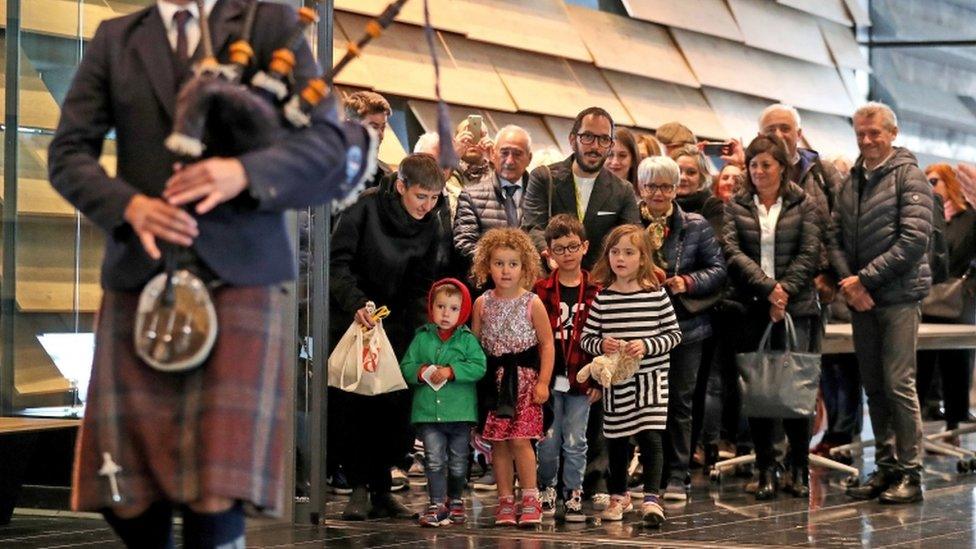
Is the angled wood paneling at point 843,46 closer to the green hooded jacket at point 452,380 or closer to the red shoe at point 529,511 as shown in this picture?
the green hooded jacket at point 452,380

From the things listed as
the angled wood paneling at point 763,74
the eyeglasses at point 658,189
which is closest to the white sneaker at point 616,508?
the eyeglasses at point 658,189

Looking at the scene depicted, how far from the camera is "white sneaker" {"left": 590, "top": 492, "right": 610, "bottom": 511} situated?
623 centimetres

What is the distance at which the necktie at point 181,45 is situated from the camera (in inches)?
109

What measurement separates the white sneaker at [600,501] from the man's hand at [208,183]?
376 centimetres

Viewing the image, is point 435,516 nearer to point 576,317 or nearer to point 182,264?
point 576,317

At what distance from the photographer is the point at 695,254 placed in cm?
674

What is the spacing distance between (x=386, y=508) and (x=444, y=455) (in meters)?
0.33

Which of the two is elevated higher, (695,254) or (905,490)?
(695,254)

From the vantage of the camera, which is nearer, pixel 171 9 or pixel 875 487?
pixel 171 9

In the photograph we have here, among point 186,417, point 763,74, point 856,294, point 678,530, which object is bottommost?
point 678,530

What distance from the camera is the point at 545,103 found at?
8.73 m

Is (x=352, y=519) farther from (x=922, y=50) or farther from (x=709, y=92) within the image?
(x=922, y=50)

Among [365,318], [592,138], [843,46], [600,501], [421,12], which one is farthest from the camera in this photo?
[843,46]

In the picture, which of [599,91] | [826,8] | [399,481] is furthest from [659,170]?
[826,8]
